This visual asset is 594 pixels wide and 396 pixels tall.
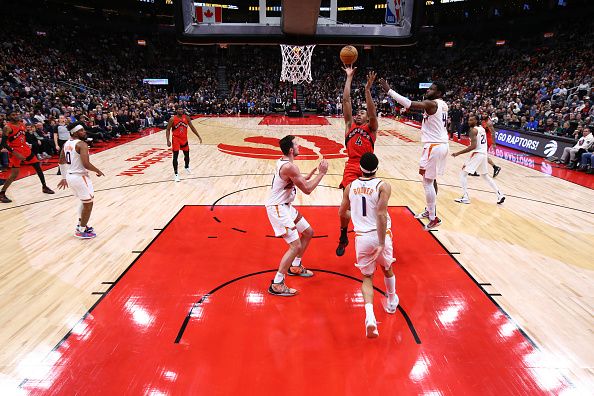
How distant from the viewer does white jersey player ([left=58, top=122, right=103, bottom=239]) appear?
6.24 meters

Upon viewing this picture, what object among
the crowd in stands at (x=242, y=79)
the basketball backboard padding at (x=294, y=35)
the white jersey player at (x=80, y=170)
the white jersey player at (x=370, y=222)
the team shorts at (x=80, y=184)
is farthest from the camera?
the crowd in stands at (x=242, y=79)

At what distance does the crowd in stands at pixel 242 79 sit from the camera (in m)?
18.6

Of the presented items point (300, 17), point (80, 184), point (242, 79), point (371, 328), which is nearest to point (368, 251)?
point (371, 328)

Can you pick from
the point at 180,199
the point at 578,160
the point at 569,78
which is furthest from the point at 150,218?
the point at 569,78

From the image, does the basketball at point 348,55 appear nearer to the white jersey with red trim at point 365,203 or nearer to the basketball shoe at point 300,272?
the white jersey with red trim at point 365,203

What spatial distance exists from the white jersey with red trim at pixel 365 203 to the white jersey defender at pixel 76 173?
15.0ft

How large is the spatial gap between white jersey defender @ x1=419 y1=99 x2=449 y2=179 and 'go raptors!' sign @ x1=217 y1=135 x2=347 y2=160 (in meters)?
7.56

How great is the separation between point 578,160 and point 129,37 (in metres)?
39.2

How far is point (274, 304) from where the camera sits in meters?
4.68

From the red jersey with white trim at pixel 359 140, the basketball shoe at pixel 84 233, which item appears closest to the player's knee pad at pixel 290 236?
the red jersey with white trim at pixel 359 140

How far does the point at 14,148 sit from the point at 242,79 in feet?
106

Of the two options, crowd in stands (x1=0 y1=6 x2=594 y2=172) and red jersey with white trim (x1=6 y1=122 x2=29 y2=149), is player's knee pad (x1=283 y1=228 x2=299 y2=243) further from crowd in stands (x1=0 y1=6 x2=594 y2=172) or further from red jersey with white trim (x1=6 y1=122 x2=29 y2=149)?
crowd in stands (x1=0 y1=6 x2=594 y2=172)

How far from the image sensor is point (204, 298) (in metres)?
4.80

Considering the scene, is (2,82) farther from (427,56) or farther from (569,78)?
(427,56)
